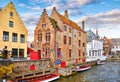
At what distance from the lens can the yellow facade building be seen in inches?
1361

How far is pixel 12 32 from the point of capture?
120ft

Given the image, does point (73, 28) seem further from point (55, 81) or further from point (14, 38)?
point (55, 81)

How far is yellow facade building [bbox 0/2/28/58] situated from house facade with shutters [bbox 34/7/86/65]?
621 centimetres

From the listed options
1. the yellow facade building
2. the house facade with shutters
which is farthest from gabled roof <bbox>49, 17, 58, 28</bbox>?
the yellow facade building

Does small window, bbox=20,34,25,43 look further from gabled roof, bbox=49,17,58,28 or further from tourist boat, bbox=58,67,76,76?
tourist boat, bbox=58,67,76,76

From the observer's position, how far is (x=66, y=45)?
4781 cm

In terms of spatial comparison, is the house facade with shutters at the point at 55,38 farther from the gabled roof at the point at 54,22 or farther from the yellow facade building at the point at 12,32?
the yellow facade building at the point at 12,32

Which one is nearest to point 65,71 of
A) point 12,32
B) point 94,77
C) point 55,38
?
point 94,77

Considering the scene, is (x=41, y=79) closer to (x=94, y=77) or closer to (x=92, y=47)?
(x=94, y=77)

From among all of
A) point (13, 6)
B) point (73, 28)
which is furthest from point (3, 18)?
point (73, 28)

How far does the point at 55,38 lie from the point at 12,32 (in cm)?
1052

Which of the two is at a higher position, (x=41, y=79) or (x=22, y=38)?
(x=22, y=38)

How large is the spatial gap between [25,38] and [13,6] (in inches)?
273

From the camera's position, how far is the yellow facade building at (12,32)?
1361 inches
